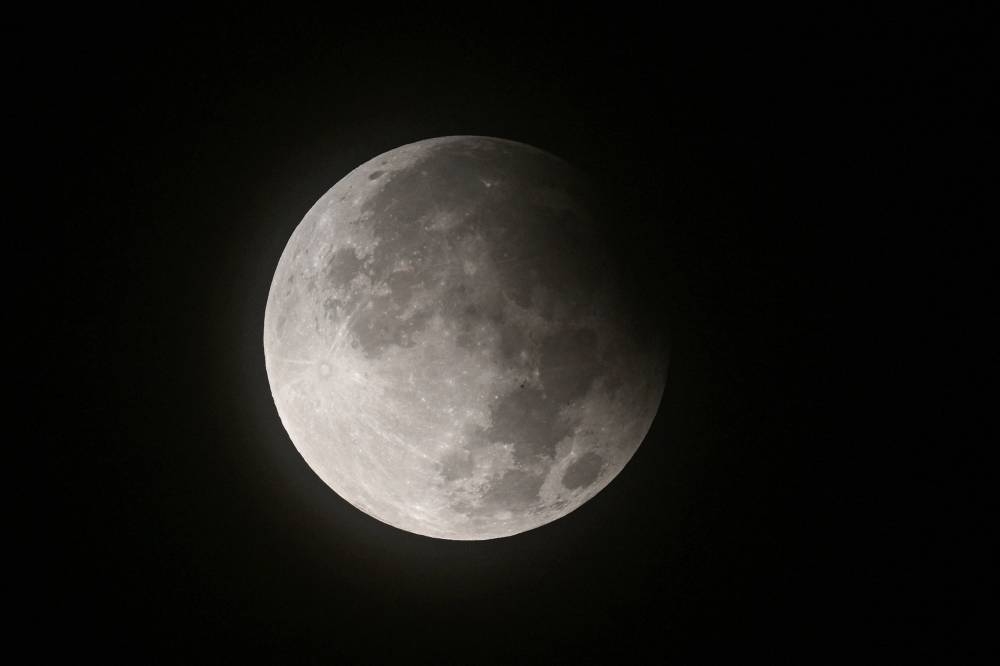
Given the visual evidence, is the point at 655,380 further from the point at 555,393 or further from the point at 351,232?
the point at 351,232

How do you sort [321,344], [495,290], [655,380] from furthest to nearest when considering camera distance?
[655,380], [321,344], [495,290]

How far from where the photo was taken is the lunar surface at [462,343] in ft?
7.29

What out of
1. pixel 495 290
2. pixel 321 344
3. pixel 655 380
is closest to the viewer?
pixel 495 290

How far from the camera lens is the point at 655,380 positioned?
2.70m

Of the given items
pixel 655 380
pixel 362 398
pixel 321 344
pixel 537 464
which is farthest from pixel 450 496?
pixel 655 380

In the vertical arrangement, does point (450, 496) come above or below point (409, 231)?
below

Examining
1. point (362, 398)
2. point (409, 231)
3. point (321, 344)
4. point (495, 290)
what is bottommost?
point (362, 398)

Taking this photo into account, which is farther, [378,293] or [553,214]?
[553,214]

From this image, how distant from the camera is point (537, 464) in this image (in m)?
2.41

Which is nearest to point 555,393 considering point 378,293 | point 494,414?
point 494,414

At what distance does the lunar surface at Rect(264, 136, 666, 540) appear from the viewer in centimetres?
222

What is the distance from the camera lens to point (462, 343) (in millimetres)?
2197

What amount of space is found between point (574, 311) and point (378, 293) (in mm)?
734

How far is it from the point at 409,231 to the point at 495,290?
0.41 m
